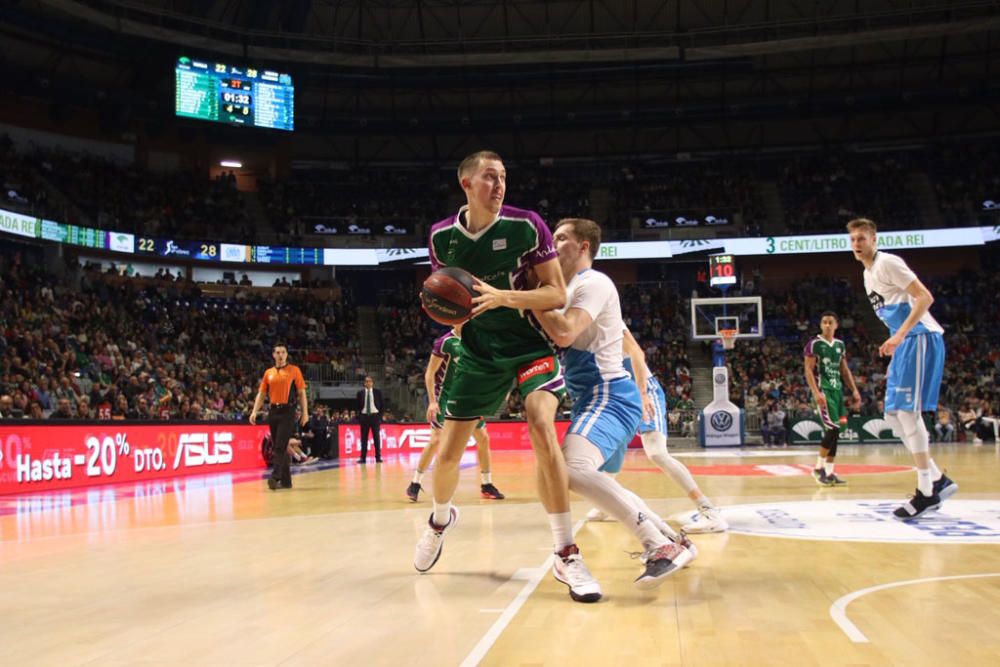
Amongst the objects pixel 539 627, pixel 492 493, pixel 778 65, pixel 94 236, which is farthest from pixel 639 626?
pixel 778 65

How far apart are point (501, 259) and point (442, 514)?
1.66 metres

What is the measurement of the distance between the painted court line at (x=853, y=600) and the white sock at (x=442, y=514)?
7.57 feet

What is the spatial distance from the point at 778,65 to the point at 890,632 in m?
38.2

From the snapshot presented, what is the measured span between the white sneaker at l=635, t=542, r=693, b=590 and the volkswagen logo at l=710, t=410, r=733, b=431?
75.9ft

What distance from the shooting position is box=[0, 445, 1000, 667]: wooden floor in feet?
11.7

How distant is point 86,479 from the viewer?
14.2 m

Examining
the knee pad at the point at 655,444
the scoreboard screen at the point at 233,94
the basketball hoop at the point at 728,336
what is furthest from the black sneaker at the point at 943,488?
the scoreboard screen at the point at 233,94

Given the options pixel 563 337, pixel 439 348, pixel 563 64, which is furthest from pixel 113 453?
pixel 563 64

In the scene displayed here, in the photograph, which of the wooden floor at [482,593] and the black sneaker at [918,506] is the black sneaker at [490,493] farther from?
the black sneaker at [918,506]

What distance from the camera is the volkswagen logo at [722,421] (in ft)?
89.1

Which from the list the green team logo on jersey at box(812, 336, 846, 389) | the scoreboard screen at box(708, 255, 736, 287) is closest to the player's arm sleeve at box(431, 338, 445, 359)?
the green team logo on jersey at box(812, 336, 846, 389)

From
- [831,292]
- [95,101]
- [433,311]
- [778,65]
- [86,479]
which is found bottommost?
[86,479]

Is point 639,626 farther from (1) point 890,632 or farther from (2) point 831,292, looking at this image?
(2) point 831,292

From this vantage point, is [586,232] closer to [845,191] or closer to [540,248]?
[540,248]
